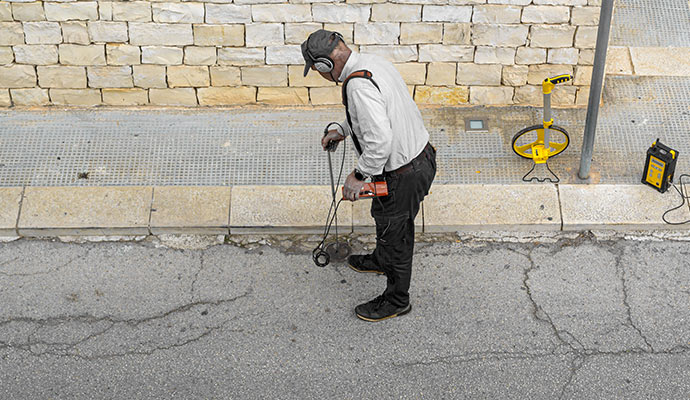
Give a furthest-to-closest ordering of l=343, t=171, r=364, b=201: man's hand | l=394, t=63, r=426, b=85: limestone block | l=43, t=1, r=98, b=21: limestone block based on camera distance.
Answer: l=394, t=63, r=426, b=85: limestone block < l=43, t=1, r=98, b=21: limestone block < l=343, t=171, r=364, b=201: man's hand

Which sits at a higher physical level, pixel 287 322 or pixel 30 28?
pixel 30 28

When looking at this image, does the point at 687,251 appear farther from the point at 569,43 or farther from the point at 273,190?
the point at 273,190

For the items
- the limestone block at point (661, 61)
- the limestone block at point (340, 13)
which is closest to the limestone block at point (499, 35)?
the limestone block at point (340, 13)

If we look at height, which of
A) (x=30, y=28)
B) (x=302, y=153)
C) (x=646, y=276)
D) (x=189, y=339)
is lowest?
(x=189, y=339)

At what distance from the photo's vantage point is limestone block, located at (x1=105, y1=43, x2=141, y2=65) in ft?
22.2

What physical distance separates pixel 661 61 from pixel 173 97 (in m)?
5.21

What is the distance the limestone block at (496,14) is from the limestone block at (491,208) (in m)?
1.61

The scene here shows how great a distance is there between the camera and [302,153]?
664 centimetres

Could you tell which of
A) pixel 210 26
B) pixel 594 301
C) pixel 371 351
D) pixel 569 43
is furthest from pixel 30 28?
pixel 594 301

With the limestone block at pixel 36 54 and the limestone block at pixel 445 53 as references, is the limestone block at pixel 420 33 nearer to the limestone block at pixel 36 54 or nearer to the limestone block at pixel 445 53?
the limestone block at pixel 445 53

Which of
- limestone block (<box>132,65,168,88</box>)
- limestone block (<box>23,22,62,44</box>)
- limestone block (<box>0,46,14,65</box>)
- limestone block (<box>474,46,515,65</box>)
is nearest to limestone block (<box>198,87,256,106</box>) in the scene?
limestone block (<box>132,65,168,88</box>)

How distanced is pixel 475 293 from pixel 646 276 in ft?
4.56

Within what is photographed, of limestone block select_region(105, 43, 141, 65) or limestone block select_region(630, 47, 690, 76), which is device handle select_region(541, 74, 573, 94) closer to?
limestone block select_region(630, 47, 690, 76)

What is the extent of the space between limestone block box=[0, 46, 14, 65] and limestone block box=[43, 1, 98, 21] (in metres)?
0.56
